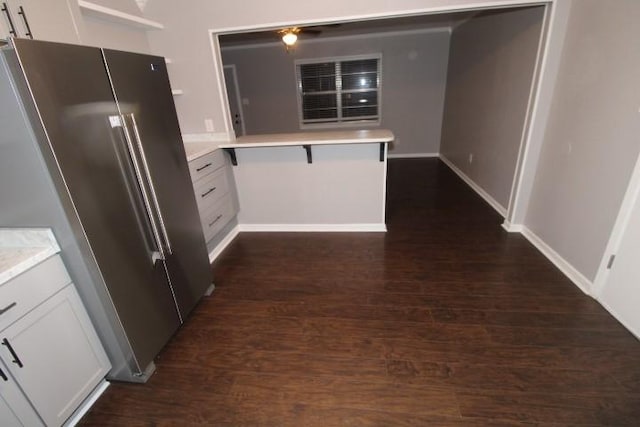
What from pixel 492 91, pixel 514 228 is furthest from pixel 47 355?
pixel 492 91

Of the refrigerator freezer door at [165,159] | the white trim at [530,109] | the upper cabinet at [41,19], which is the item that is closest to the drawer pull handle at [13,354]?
the refrigerator freezer door at [165,159]

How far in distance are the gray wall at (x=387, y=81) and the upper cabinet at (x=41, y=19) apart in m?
4.86

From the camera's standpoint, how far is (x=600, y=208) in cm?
209

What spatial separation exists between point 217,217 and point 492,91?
3.67 meters

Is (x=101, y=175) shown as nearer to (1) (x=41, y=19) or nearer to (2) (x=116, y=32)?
(1) (x=41, y=19)

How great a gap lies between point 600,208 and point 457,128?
359 centimetres

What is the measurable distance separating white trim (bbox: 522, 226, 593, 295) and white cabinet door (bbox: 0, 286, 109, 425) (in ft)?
10.5

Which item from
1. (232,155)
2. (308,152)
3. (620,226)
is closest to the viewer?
(620,226)

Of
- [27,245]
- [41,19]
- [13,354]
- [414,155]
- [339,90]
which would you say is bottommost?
[414,155]

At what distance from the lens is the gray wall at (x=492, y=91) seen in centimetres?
302

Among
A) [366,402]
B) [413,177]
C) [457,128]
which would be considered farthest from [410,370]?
[457,128]

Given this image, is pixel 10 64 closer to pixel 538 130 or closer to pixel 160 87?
pixel 160 87

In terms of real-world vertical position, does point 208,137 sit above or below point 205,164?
above

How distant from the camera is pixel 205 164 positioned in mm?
2695
